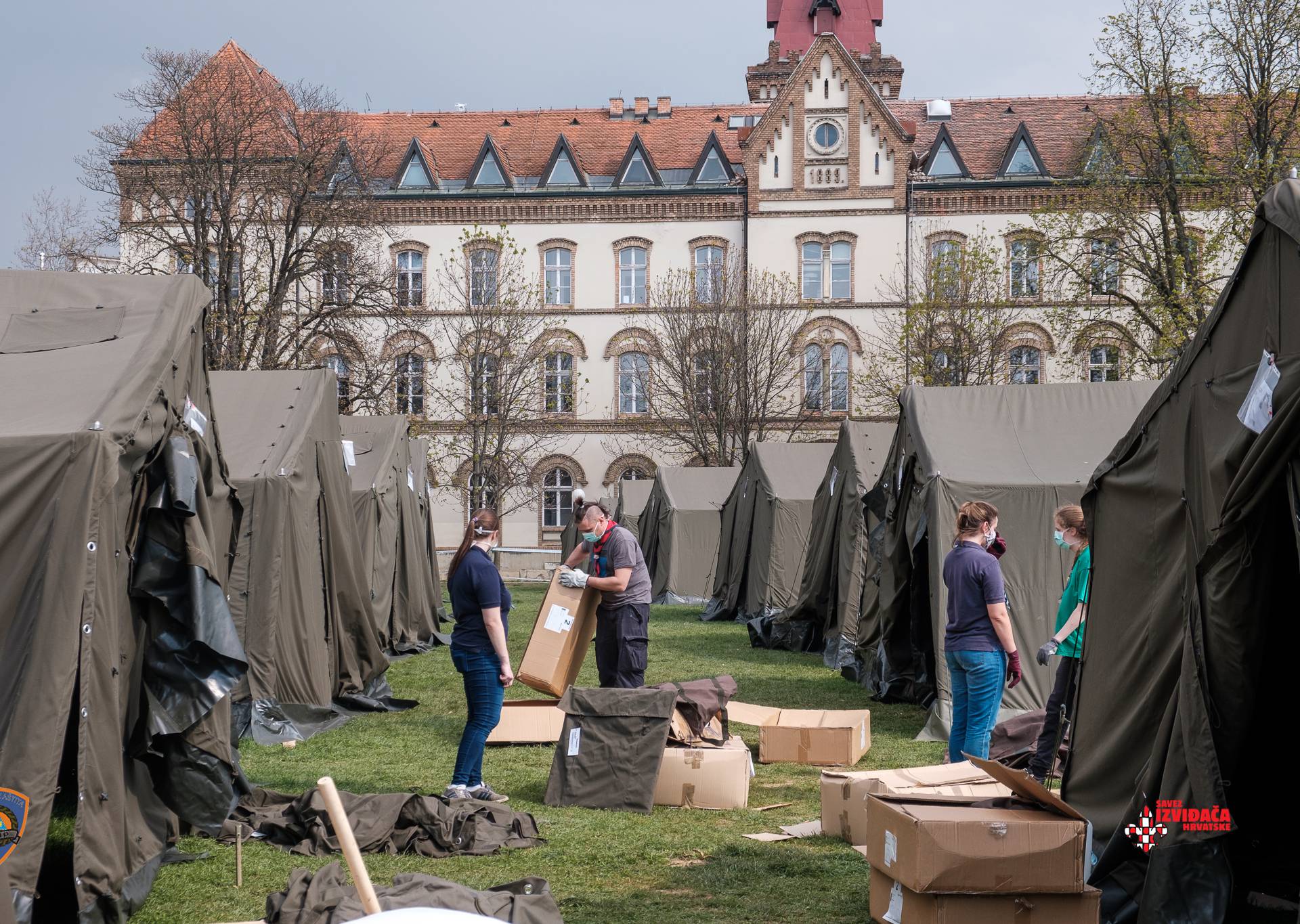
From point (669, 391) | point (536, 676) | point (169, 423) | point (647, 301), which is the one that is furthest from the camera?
point (647, 301)

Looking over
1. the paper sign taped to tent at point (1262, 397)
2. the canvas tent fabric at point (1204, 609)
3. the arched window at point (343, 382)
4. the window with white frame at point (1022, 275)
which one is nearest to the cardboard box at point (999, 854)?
the canvas tent fabric at point (1204, 609)

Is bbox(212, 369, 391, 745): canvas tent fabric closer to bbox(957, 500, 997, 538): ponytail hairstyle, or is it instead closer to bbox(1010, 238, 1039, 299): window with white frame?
bbox(957, 500, 997, 538): ponytail hairstyle

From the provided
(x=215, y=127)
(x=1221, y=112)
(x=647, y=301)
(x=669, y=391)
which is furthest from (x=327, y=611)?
(x=647, y=301)

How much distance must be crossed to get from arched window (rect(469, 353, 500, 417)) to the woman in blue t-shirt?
31933 millimetres

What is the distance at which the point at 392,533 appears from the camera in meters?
17.4

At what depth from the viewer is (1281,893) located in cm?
565

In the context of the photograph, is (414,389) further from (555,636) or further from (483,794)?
(483,794)

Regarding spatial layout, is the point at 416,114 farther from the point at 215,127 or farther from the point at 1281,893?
the point at 1281,893

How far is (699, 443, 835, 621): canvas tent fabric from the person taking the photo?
20.8 metres

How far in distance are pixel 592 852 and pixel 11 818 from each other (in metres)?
2.90

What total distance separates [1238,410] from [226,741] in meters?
4.96

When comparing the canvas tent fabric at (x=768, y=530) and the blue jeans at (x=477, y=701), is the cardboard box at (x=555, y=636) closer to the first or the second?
the blue jeans at (x=477, y=701)

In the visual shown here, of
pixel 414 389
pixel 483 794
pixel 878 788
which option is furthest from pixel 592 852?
pixel 414 389

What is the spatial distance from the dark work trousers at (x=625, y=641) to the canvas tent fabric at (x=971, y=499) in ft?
8.45
